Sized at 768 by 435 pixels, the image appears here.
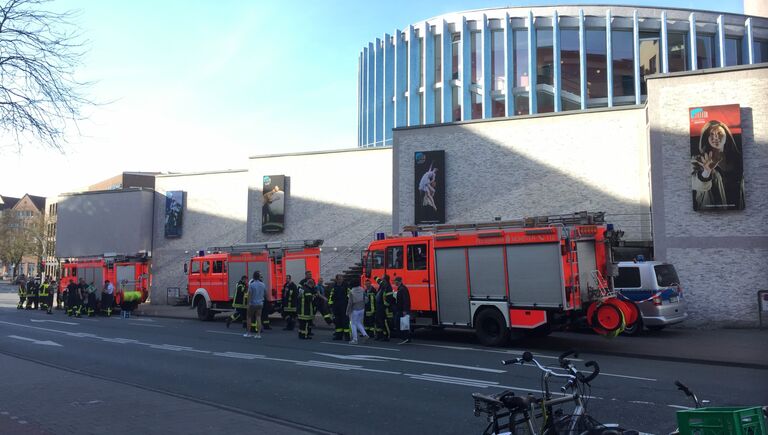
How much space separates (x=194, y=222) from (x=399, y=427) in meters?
29.8

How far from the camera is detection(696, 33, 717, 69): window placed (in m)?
39.5

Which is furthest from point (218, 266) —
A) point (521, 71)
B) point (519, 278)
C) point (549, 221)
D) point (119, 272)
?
point (521, 71)

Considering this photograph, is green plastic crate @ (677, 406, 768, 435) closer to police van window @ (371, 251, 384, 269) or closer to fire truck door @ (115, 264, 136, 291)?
police van window @ (371, 251, 384, 269)

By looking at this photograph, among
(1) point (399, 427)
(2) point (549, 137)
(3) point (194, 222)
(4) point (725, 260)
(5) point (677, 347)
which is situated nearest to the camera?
(1) point (399, 427)

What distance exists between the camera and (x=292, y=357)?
13062 millimetres

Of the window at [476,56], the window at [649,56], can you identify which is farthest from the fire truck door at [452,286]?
the window at [649,56]

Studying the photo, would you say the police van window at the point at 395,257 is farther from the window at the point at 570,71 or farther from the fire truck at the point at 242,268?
the window at the point at 570,71

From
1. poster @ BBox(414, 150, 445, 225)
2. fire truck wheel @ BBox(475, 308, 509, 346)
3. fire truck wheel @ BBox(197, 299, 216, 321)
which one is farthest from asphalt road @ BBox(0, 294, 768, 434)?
poster @ BBox(414, 150, 445, 225)

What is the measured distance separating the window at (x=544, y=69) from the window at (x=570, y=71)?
2.28 feet

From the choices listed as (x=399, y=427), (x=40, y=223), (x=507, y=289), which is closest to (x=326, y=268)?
(x=507, y=289)

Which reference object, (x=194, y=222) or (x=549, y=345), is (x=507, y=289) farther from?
(x=194, y=222)

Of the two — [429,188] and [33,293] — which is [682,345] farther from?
[33,293]

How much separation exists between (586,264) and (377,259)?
609cm

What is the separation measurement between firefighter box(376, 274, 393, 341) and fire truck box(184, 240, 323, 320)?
21.6 ft
